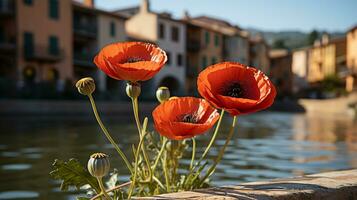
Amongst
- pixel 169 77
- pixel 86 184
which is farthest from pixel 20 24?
pixel 86 184

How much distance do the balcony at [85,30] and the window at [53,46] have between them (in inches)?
83.6

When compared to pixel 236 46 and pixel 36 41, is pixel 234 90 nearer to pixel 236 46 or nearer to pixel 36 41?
pixel 36 41

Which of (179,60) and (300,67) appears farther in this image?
(300,67)

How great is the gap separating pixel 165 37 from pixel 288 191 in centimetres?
4112

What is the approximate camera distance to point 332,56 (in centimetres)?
6256

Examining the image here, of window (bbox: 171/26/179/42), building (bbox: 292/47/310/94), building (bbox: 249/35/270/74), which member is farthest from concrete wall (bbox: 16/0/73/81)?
building (bbox: 292/47/310/94)

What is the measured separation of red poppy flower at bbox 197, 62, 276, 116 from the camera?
1.72 metres

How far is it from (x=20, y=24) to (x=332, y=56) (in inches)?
1774

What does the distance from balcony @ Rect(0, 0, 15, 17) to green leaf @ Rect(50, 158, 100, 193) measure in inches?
1118

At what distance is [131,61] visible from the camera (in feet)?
6.23

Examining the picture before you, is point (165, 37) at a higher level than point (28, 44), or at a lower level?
higher

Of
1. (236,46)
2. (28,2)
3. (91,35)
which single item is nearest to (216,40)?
(236,46)

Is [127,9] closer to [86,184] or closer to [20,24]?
[20,24]

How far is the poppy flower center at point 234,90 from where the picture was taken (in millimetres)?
1833
